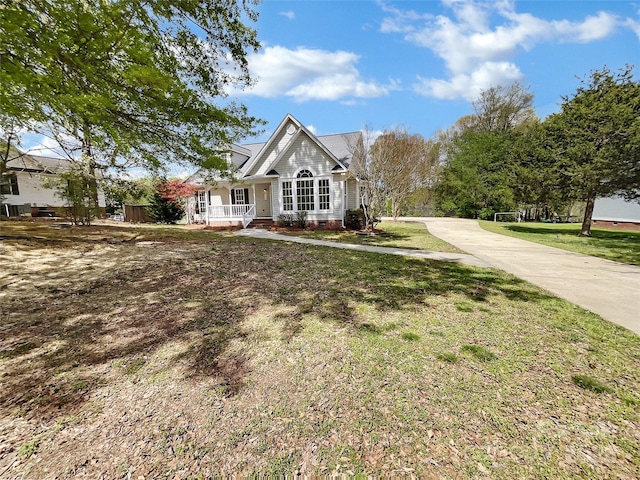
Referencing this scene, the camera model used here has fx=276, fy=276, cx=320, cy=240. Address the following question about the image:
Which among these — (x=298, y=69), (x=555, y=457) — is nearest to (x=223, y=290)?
(x=555, y=457)

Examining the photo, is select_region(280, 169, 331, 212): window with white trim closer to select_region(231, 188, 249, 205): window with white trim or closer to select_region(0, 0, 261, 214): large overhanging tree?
select_region(231, 188, 249, 205): window with white trim

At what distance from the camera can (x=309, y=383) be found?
9.51ft

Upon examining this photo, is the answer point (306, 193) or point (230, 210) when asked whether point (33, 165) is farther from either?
point (306, 193)

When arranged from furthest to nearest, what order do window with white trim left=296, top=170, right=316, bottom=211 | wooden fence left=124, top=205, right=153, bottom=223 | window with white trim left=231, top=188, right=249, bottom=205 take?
wooden fence left=124, top=205, right=153, bottom=223
window with white trim left=231, top=188, right=249, bottom=205
window with white trim left=296, top=170, right=316, bottom=211

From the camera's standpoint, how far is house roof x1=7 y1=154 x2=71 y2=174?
14350mm

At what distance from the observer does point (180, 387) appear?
2.87 m

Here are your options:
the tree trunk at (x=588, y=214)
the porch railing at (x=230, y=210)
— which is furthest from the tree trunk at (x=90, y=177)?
the tree trunk at (x=588, y=214)

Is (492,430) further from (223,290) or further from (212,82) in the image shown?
(212,82)

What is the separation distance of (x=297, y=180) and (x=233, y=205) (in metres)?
4.69

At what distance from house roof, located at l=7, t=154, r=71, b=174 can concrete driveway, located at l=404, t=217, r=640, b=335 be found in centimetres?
1850

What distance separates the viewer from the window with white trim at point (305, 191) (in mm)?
16633

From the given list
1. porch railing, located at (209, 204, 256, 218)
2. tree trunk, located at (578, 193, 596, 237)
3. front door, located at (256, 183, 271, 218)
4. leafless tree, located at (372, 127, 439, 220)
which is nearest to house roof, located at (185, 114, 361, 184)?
front door, located at (256, 183, 271, 218)

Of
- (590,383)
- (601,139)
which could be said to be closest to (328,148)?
(601,139)

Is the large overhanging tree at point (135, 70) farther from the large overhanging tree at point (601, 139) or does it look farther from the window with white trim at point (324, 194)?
the large overhanging tree at point (601, 139)
